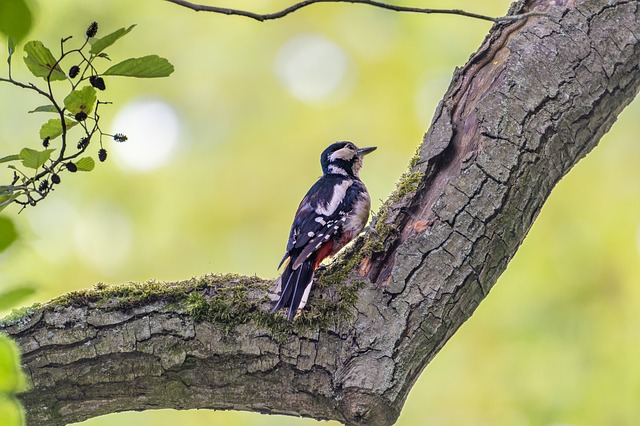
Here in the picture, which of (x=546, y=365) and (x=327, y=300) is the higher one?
(x=546, y=365)

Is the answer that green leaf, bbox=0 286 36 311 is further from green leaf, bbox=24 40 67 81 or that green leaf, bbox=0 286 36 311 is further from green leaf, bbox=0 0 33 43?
green leaf, bbox=24 40 67 81

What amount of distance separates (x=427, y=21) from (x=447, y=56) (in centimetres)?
53

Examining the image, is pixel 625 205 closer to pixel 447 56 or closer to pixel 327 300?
pixel 447 56

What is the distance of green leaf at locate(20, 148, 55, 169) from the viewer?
131 cm

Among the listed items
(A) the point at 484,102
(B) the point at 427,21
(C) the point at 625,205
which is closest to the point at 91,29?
(A) the point at 484,102

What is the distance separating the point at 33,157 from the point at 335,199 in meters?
2.57

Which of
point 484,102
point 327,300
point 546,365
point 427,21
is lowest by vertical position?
point 327,300

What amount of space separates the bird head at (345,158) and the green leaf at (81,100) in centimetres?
310

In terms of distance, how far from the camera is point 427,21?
7.51 metres

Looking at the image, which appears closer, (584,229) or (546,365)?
(546,365)

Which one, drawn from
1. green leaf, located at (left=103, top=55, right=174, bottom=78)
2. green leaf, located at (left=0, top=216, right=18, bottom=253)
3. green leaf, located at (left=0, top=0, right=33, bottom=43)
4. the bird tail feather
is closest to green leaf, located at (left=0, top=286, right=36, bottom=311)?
green leaf, located at (left=0, top=216, right=18, bottom=253)

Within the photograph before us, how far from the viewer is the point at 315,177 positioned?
7016mm

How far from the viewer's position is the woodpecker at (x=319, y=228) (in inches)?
104

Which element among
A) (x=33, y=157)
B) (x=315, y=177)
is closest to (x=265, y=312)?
(x=33, y=157)
